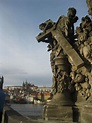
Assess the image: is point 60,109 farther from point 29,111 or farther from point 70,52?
point 29,111

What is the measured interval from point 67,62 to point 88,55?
709mm

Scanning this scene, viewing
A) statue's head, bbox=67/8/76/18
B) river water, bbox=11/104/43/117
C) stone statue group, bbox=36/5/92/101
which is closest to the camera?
stone statue group, bbox=36/5/92/101

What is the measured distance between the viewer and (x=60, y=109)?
5344 mm

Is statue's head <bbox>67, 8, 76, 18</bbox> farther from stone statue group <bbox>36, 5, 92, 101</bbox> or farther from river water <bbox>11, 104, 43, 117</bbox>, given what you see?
river water <bbox>11, 104, 43, 117</bbox>

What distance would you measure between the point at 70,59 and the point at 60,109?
117 cm

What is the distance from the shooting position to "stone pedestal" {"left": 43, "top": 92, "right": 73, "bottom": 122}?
5.26 meters

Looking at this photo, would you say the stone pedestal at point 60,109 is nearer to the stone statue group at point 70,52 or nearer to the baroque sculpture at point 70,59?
the baroque sculpture at point 70,59

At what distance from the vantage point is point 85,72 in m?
5.29

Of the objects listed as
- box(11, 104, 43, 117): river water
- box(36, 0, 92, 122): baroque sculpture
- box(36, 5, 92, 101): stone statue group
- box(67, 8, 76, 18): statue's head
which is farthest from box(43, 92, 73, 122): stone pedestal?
box(11, 104, 43, 117): river water

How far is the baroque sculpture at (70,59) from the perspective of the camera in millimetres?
5184

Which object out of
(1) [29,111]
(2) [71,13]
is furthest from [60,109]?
(1) [29,111]

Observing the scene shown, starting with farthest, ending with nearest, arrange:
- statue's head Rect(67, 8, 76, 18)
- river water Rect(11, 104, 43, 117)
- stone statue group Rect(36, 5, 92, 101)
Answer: river water Rect(11, 104, 43, 117) → statue's head Rect(67, 8, 76, 18) → stone statue group Rect(36, 5, 92, 101)

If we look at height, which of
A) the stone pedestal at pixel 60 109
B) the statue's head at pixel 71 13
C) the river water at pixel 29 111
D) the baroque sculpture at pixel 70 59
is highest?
the statue's head at pixel 71 13

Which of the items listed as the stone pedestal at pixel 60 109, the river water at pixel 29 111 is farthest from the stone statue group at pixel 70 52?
the river water at pixel 29 111
